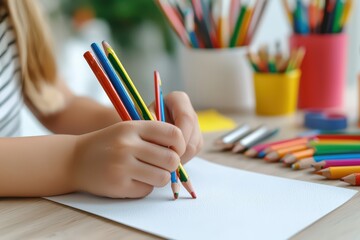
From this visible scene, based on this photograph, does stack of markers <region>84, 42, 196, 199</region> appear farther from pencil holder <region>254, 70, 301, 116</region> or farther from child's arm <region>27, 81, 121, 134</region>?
pencil holder <region>254, 70, 301, 116</region>

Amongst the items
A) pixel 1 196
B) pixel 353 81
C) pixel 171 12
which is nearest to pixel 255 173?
pixel 1 196

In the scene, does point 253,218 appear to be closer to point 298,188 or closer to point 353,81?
point 298,188

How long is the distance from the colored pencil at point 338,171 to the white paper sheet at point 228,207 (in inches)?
0.9

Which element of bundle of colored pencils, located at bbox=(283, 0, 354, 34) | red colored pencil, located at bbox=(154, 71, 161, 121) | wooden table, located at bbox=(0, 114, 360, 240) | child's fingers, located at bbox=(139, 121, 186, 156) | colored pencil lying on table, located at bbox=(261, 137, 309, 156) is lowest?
wooden table, located at bbox=(0, 114, 360, 240)

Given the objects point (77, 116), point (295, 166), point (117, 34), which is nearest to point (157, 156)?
point (295, 166)

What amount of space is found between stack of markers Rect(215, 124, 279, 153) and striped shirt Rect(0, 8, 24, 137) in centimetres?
27

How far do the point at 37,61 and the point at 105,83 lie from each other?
0.34 m

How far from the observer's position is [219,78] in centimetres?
91

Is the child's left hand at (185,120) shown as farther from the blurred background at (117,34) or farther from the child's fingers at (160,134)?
the blurred background at (117,34)

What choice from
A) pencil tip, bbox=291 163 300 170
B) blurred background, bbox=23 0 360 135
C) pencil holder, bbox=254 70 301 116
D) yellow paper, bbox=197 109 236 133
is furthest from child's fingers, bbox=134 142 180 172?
blurred background, bbox=23 0 360 135

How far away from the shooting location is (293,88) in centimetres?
86

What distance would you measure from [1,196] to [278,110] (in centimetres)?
45

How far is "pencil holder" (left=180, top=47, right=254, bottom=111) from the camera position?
901 mm

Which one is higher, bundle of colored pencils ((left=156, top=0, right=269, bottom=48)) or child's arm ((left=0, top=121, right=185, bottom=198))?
bundle of colored pencils ((left=156, top=0, right=269, bottom=48))
